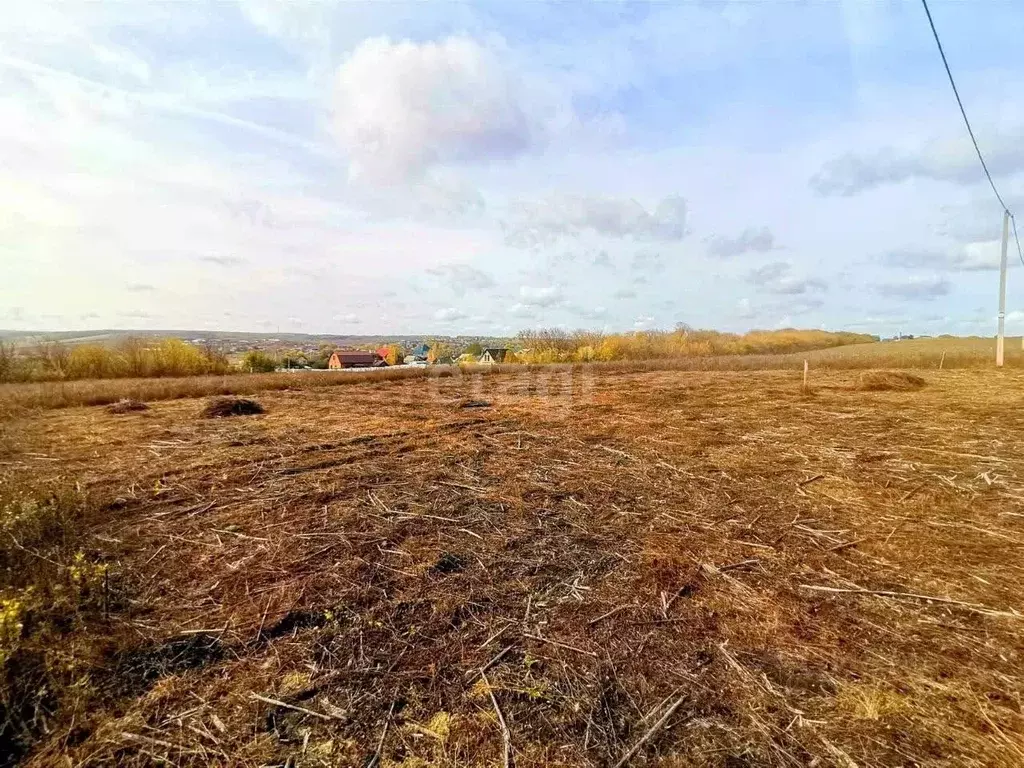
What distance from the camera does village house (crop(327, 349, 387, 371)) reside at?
63.9 feet

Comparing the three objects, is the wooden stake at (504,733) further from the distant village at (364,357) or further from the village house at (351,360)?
the village house at (351,360)

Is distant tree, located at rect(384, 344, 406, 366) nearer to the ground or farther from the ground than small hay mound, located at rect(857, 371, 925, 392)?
farther from the ground

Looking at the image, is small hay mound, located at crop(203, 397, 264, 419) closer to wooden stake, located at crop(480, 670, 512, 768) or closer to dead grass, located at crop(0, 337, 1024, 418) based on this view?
dead grass, located at crop(0, 337, 1024, 418)

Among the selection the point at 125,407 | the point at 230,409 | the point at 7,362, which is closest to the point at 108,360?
the point at 7,362

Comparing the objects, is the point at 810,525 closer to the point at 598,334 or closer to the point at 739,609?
the point at 739,609

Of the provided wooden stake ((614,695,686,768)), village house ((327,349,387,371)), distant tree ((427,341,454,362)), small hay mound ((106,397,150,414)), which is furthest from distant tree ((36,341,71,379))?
wooden stake ((614,695,686,768))

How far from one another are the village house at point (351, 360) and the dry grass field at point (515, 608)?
1388 centimetres

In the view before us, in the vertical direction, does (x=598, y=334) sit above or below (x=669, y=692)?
above

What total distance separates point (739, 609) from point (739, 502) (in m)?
1.74

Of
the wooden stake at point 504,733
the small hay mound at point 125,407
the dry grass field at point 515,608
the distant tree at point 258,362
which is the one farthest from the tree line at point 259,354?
the wooden stake at point 504,733

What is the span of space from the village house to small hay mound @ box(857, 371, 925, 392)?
15779 millimetres

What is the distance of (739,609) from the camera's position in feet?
8.09

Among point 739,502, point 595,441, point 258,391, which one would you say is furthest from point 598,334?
point 739,502

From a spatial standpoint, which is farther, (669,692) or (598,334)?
(598,334)
